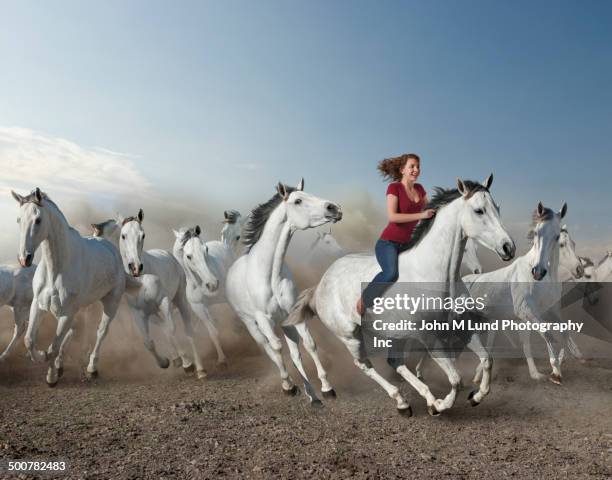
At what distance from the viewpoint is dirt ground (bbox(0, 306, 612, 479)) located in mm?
4574

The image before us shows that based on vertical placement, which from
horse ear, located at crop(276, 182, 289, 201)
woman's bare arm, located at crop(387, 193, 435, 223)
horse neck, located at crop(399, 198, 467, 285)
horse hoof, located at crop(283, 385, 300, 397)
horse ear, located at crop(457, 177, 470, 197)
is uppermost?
horse ear, located at crop(457, 177, 470, 197)

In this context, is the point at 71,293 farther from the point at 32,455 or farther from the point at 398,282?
the point at 398,282

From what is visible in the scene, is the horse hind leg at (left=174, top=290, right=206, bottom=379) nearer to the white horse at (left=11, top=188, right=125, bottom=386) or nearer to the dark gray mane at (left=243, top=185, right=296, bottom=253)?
the white horse at (left=11, top=188, right=125, bottom=386)

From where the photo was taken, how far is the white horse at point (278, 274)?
6.91 m

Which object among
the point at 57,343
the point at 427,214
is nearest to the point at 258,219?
the point at 427,214

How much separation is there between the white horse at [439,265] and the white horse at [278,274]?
0.81 meters

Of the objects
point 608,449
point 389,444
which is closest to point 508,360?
point 608,449

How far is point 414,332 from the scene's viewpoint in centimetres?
570

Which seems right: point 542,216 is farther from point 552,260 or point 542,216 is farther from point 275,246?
point 275,246

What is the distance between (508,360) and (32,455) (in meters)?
7.95

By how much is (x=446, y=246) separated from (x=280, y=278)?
2510 mm

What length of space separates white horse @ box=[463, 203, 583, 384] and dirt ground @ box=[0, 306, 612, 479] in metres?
0.58

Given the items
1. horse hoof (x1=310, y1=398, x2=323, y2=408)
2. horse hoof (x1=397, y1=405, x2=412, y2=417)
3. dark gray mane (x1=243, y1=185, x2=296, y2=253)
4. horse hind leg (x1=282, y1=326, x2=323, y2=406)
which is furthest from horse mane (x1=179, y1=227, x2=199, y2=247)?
horse hoof (x1=397, y1=405, x2=412, y2=417)

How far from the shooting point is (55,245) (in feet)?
24.8
